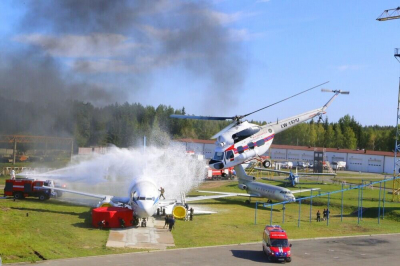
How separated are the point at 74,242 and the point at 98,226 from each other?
5.80 metres

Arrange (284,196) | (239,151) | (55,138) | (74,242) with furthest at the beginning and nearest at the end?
(55,138), (284,196), (239,151), (74,242)

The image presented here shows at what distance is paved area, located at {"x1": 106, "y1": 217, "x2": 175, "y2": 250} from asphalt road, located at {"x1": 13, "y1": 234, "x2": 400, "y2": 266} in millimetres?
2500

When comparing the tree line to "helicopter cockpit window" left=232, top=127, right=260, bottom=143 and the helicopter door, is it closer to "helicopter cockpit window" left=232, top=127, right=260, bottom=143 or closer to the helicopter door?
"helicopter cockpit window" left=232, top=127, right=260, bottom=143

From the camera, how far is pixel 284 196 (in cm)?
5891

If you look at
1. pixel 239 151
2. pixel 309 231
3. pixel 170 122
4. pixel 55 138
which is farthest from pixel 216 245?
pixel 170 122

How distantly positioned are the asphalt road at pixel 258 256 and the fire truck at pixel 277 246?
57cm

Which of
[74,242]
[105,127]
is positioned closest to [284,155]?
[105,127]

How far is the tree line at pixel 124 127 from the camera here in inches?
2672

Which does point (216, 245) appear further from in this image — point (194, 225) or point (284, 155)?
point (284, 155)

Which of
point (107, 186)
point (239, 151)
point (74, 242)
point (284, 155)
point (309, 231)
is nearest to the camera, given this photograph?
point (74, 242)

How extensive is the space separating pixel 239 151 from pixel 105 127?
4920cm

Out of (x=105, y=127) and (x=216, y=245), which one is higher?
(x=105, y=127)

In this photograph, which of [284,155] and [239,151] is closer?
[239,151]

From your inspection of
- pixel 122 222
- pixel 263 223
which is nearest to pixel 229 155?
pixel 263 223
